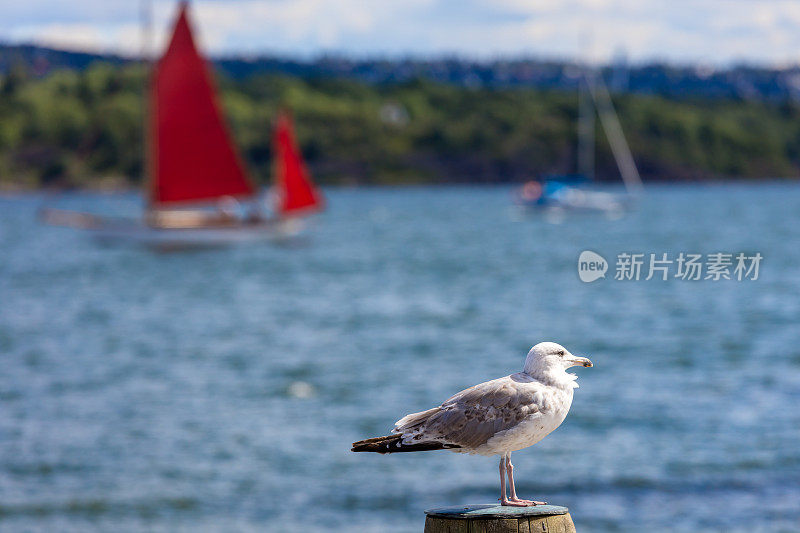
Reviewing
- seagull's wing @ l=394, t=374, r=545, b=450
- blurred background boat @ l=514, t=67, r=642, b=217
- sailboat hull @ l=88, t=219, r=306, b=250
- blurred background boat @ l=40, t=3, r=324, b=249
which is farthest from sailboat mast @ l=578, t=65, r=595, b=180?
seagull's wing @ l=394, t=374, r=545, b=450

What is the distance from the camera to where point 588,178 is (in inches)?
4013

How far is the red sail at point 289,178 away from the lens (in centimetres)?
6488

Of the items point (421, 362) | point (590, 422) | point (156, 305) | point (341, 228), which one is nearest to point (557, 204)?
point (341, 228)

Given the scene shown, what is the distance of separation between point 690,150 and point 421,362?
174 metres

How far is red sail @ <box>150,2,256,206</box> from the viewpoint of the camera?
5366cm

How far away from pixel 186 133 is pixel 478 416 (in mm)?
50814

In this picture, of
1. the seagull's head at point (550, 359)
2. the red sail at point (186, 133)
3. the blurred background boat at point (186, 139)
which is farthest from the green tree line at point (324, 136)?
the seagull's head at point (550, 359)

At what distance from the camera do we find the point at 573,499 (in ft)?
53.5

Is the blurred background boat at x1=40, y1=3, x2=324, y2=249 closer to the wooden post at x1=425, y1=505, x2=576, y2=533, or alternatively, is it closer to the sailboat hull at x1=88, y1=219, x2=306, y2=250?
the sailboat hull at x1=88, y1=219, x2=306, y2=250

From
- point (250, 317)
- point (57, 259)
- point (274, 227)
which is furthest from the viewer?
point (57, 259)

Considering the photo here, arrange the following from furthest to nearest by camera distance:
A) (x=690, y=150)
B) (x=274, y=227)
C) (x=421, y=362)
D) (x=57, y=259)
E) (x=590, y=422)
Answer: (x=690, y=150), (x=57, y=259), (x=274, y=227), (x=421, y=362), (x=590, y=422)

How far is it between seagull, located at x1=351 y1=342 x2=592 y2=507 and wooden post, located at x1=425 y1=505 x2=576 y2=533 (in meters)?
0.12

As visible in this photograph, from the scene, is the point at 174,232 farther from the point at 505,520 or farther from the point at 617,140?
the point at 617,140

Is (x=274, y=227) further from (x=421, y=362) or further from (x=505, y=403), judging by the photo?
(x=505, y=403)
